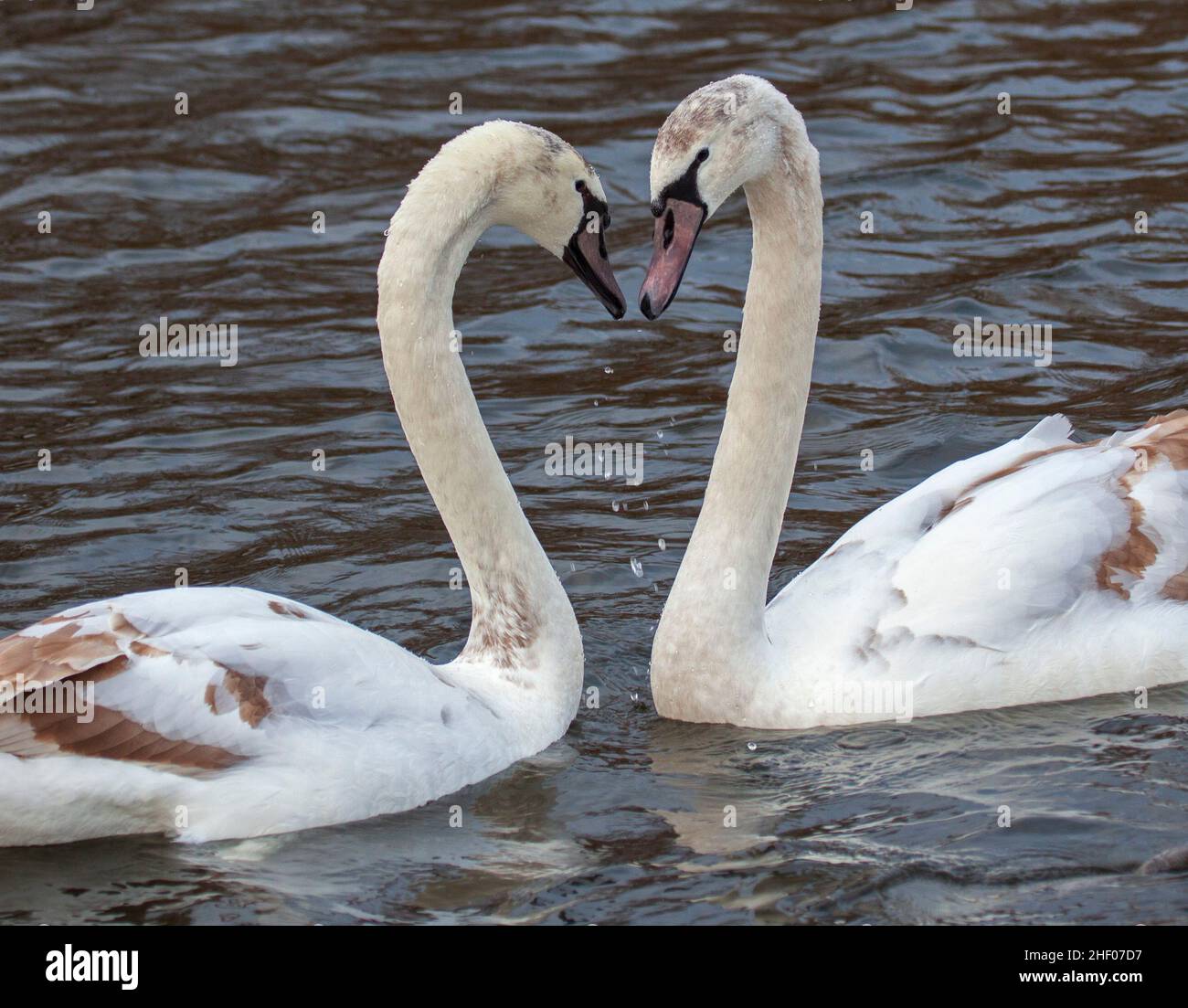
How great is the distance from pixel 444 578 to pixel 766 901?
3.14 m

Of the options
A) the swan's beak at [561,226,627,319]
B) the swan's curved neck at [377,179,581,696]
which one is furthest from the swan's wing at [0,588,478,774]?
the swan's beak at [561,226,627,319]

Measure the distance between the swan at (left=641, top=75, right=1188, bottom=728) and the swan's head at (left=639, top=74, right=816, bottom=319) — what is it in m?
0.10

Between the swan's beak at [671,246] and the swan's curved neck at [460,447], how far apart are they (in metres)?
0.64

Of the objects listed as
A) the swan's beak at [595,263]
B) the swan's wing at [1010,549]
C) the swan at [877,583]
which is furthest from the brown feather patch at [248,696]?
the swan's wing at [1010,549]

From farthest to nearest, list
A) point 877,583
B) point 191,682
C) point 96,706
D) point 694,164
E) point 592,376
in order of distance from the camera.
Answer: point 592,376 < point 877,583 < point 694,164 < point 191,682 < point 96,706

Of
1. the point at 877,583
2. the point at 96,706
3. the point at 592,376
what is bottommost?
the point at 96,706

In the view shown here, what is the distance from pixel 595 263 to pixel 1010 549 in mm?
1741

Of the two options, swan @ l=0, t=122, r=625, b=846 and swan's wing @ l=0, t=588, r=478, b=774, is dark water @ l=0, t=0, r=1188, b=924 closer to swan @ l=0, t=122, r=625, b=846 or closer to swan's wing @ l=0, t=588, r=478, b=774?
swan @ l=0, t=122, r=625, b=846

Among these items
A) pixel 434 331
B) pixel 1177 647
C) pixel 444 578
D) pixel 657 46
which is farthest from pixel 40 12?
Result: pixel 1177 647

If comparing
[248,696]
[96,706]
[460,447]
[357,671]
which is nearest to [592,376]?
[460,447]

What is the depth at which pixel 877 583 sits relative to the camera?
7.35 meters

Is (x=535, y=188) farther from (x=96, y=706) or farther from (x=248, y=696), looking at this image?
(x=96, y=706)

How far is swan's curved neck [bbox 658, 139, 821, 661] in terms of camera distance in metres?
7.13

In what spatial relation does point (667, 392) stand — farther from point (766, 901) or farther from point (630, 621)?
point (766, 901)
